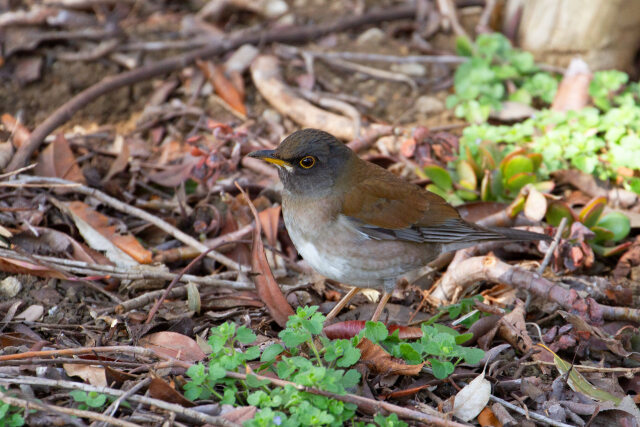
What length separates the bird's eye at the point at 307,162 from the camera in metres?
4.88

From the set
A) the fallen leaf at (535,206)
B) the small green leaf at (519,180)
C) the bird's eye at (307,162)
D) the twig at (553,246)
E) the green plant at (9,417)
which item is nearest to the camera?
the green plant at (9,417)

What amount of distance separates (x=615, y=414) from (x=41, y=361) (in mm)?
3316

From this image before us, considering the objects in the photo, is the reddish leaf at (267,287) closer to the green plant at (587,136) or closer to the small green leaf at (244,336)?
the small green leaf at (244,336)

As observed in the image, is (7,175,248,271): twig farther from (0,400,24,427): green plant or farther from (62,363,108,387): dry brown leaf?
(0,400,24,427): green plant

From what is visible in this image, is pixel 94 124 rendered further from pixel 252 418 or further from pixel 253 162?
pixel 252 418

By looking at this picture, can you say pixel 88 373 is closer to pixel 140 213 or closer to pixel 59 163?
pixel 140 213

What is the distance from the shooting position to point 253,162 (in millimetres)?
6359

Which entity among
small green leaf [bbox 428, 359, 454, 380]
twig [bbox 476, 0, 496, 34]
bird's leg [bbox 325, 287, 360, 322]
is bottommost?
bird's leg [bbox 325, 287, 360, 322]

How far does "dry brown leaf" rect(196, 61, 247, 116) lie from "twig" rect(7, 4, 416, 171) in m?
0.20

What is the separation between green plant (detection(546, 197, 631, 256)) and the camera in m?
5.45

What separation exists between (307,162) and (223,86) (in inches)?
107

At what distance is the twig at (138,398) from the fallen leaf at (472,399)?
134cm

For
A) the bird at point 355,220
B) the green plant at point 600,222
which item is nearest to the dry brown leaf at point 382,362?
the bird at point 355,220

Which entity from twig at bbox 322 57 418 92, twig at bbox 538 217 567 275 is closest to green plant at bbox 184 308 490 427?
twig at bbox 538 217 567 275
